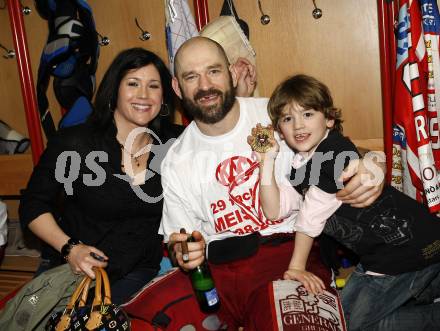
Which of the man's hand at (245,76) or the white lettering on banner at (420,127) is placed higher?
the man's hand at (245,76)

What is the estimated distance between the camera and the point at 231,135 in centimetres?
184

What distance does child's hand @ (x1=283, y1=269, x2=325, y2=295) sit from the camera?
61.2 inches

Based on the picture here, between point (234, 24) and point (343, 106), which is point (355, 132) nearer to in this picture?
point (343, 106)

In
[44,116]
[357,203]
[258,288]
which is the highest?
[44,116]

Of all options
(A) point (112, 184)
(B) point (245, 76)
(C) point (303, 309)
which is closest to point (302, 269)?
(C) point (303, 309)

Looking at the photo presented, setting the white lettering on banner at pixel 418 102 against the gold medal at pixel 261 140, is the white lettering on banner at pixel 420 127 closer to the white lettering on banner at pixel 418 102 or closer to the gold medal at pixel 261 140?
the white lettering on banner at pixel 418 102

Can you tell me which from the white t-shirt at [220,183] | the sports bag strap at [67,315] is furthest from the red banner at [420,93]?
the sports bag strap at [67,315]

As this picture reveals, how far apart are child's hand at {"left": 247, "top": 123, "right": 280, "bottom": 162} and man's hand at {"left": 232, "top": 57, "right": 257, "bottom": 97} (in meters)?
0.59

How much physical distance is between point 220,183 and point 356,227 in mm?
603

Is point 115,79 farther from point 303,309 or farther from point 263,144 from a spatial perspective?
point 303,309

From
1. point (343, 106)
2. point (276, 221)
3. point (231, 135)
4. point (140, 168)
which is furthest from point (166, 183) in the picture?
point (343, 106)

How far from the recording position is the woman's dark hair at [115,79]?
6.57 ft

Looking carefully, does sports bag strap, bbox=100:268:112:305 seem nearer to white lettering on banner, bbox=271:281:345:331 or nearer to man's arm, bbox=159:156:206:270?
man's arm, bbox=159:156:206:270

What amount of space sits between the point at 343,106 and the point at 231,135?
3.39 ft
